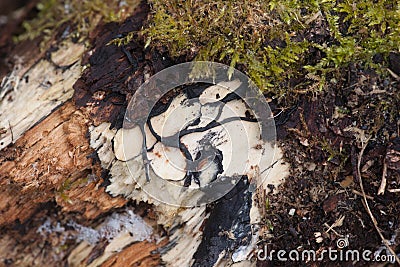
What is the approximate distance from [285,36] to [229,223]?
78 cm

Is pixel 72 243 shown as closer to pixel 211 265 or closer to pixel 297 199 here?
pixel 211 265

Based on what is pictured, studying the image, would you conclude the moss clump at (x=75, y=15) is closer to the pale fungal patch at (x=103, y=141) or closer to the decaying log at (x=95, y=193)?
the decaying log at (x=95, y=193)

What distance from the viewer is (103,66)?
1791mm

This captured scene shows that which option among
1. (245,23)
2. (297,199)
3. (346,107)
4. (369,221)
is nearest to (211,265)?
(297,199)

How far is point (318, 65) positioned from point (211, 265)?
0.92 m

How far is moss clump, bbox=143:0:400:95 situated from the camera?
166cm

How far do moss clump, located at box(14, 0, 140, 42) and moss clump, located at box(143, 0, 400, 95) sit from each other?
0.50 m

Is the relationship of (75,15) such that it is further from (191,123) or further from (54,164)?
(191,123)

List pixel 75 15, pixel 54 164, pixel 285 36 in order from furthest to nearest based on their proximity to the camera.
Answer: pixel 75 15 → pixel 54 164 → pixel 285 36

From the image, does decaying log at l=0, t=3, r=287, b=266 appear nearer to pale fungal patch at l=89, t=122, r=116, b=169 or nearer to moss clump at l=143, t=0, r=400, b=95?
pale fungal patch at l=89, t=122, r=116, b=169

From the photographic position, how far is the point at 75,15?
7.47ft

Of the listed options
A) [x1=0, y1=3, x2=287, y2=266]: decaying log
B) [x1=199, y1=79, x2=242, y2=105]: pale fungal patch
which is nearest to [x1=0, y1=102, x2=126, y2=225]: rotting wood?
[x1=0, y1=3, x2=287, y2=266]: decaying log

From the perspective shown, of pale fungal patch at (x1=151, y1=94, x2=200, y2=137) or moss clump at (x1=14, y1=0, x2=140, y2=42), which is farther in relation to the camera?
moss clump at (x1=14, y1=0, x2=140, y2=42)

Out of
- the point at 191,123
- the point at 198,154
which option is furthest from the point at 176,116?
the point at 198,154
